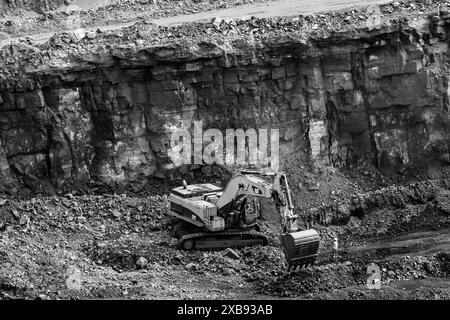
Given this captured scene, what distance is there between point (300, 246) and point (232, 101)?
23.0 feet

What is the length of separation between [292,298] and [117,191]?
24.1 ft

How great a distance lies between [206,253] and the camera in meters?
25.5

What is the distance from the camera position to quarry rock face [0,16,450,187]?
27.0 m

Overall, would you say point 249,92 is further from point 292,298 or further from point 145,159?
point 292,298

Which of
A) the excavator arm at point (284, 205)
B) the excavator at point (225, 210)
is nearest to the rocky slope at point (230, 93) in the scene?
the excavator at point (225, 210)

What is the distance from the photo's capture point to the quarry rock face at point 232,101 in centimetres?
2703

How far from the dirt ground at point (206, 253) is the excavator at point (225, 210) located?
1.55ft

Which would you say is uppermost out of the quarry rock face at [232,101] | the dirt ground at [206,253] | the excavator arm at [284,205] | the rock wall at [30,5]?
the rock wall at [30,5]

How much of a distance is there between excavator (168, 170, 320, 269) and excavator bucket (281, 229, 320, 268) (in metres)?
1.33

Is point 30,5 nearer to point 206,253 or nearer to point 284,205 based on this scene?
point 206,253

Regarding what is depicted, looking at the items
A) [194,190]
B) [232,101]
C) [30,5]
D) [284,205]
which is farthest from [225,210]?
[30,5]

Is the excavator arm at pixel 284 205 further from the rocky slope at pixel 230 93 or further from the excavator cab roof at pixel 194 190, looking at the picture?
the rocky slope at pixel 230 93

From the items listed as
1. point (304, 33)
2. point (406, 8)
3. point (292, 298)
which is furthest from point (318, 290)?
point (406, 8)

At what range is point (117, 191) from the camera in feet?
91.5
